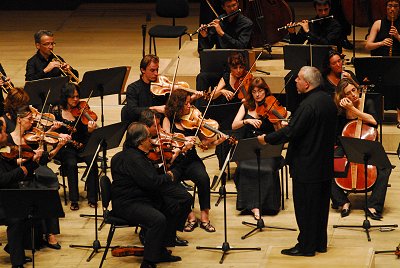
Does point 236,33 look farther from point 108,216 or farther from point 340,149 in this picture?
point 108,216

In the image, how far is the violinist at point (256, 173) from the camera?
29.7ft

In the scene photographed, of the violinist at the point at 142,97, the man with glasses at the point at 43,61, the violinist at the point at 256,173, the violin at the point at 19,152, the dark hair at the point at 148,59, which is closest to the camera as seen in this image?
the violin at the point at 19,152

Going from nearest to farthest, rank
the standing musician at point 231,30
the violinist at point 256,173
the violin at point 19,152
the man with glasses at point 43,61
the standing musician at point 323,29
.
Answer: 1. the violin at point 19,152
2. the violinist at point 256,173
3. the man with glasses at point 43,61
4. the standing musician at point 231,30
5. the standing musician at point 323,29

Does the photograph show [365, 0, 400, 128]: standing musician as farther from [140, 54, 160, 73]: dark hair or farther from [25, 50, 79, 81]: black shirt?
[25, 50, 79, 81]: black shirt

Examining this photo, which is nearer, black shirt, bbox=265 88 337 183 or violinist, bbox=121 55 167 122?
black shirt, bbox=265 88 337 183

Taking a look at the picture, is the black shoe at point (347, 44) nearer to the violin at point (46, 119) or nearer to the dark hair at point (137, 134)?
the violin at point (46, 119)

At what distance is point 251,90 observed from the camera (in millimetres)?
9133

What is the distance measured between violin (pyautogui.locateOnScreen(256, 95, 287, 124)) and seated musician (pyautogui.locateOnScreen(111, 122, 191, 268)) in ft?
4.27

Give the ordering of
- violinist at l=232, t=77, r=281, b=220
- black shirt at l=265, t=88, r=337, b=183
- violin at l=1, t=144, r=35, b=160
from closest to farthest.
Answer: black shirt at l=265, t=88, r=337, b=183 → violin at l=1, t=144, r=35, b=160 → violinist at l=232, t=77, r=281, b=220

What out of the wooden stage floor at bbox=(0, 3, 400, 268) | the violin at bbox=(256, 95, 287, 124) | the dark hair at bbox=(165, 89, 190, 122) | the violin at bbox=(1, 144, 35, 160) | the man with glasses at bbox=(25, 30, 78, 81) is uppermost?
the man with glasses at bbox=(25, 30, 78, 81)

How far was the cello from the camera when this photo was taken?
8.98 metres

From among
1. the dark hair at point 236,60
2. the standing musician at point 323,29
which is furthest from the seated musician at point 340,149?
the standing musician at point 323,29

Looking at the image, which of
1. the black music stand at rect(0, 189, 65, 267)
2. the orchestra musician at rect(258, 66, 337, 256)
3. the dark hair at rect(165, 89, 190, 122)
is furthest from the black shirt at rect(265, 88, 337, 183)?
the black music stand at rect(0, 189, 65, 267)

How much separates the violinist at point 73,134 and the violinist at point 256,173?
1.26 metres
